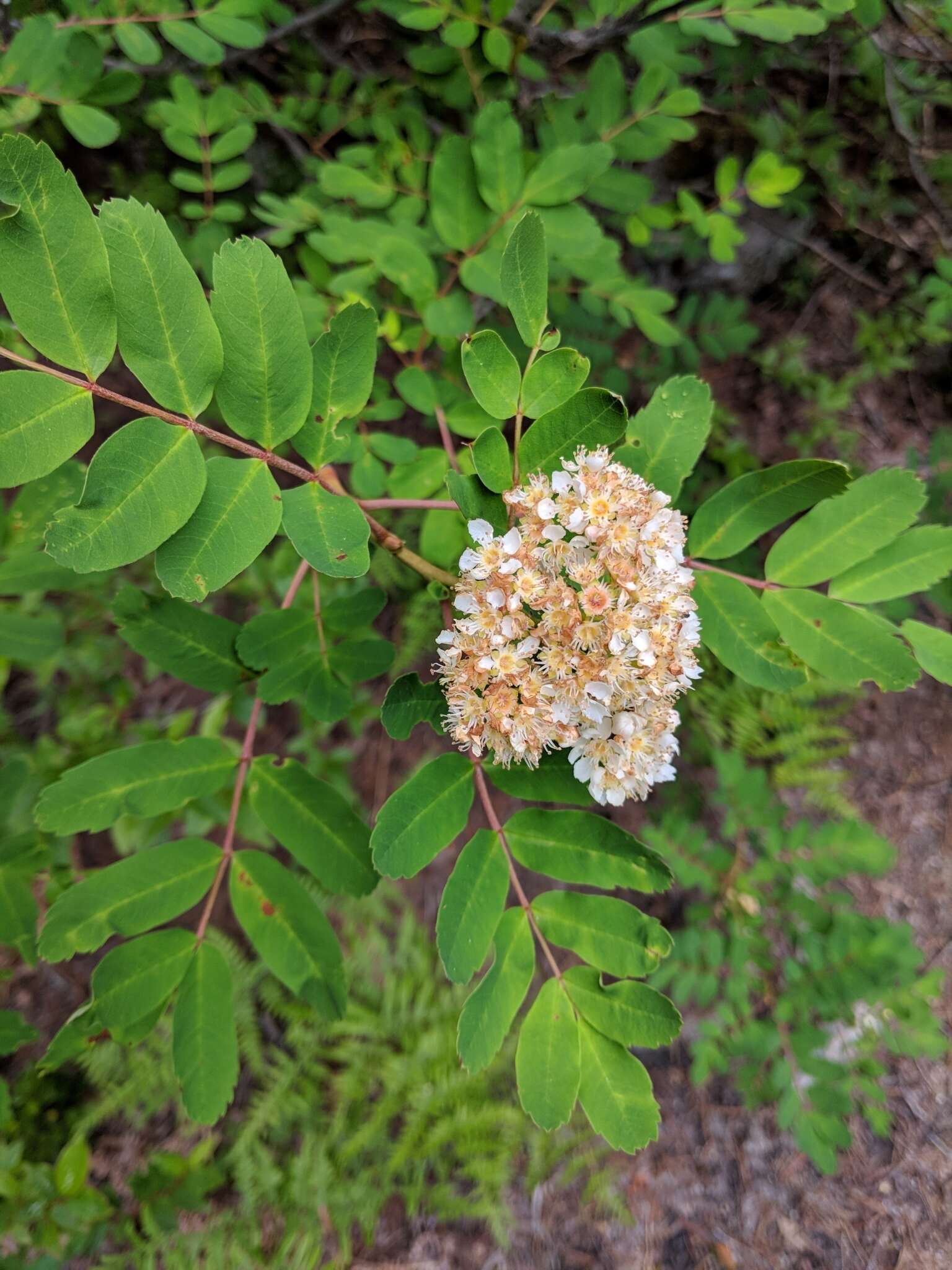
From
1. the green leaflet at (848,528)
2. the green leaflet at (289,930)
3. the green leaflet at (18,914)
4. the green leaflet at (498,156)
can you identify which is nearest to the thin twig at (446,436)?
the green leaflet at (498,156)

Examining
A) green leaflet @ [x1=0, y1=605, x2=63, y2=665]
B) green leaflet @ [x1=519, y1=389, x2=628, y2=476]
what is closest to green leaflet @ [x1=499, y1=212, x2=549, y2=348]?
green leaflet @ [x1=519, y1=389, x2=628, y2=476]

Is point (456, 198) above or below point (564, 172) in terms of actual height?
below

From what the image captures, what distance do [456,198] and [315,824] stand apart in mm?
1561

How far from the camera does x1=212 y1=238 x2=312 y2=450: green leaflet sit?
4.00ft

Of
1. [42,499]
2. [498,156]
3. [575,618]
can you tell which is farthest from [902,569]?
[42,499]

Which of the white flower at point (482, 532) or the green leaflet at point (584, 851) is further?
the green leaflet at point (584, 851)

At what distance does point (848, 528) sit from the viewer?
5.18 ft

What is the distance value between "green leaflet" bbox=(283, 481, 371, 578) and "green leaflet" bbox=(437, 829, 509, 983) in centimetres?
61

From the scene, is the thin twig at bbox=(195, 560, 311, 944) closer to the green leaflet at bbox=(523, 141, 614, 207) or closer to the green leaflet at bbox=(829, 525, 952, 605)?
the green leaflet at bbox=(523, 141, 614, 207)

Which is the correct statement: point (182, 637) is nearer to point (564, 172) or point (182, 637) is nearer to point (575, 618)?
point (575, 618)

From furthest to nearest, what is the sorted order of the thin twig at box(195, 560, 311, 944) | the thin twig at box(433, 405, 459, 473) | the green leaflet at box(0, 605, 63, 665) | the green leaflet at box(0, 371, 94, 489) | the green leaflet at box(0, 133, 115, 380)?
the green leaflet at box(0, 605, 63, 665) → the thin twig at box(433, 405, 459, 473) → the thin twig at box(195, 560, 311, 944) → the green leaflet at box(0, 371, 94, 489) → the green leaflet at box(0, 133, 115, 380)

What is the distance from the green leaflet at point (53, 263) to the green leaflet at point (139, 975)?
46.1 inches

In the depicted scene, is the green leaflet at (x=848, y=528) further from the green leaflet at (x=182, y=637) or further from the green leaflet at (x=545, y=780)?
the green leaflet at (x=182, y=637)

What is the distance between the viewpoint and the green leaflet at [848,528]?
1.54 m
